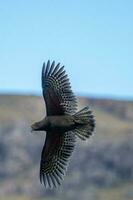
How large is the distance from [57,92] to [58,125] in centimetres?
278

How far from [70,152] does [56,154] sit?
0.64 metres

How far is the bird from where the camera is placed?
20562 millimetres

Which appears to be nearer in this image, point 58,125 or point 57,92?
point 58,125

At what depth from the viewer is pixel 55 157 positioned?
75.2ft

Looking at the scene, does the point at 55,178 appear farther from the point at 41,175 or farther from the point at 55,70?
the point at 55,70

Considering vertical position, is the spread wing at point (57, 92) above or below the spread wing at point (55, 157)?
above

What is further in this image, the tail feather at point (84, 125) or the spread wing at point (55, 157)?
the spread wing at point (55, 157)

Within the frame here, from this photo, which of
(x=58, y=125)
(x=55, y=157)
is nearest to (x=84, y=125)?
(x=58, y=125)

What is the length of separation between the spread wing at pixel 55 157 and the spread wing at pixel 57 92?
2.49 ft

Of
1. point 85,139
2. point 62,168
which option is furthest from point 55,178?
point 85,139

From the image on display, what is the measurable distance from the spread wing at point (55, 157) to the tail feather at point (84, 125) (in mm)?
422

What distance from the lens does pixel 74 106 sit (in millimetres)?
21672

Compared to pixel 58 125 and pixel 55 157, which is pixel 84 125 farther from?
pixel 55 157

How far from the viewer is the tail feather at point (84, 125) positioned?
20.9 meters
